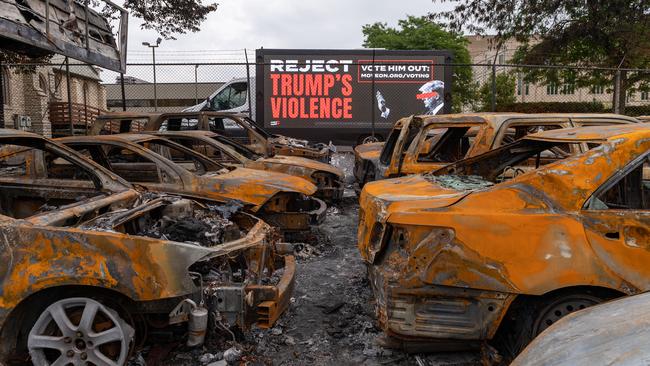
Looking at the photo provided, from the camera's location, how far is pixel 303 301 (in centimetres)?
482

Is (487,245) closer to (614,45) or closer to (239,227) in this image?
(239,227)

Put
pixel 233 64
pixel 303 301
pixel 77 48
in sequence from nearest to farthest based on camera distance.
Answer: pixel 303 301 < pixel 77 48 < pixel 233 64

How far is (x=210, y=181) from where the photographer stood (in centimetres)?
595

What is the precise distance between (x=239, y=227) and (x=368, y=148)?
16.8ft

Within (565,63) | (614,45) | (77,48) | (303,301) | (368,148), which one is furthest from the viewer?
(565,63)

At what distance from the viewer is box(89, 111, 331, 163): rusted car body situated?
9.70m

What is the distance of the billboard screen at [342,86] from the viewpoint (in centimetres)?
1441

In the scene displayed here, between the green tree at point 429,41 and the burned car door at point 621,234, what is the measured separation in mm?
24833

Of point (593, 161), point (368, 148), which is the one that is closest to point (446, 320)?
point (593, 161)

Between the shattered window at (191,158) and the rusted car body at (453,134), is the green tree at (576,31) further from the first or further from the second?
the shattered window at (191,158)

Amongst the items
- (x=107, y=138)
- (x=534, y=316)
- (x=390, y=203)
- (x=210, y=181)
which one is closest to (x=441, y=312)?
(x=534, y=316)

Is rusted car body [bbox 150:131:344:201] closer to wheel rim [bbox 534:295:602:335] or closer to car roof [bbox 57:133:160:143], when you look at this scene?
car roof [bbox 57:133:160:143]

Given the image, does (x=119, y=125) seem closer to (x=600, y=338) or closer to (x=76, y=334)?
(x=76, y=334)

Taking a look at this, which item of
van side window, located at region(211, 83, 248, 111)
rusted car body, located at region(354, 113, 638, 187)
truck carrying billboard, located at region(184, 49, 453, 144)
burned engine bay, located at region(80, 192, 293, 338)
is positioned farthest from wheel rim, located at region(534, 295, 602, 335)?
van side window, located at region(211, 83, 248, 111)
